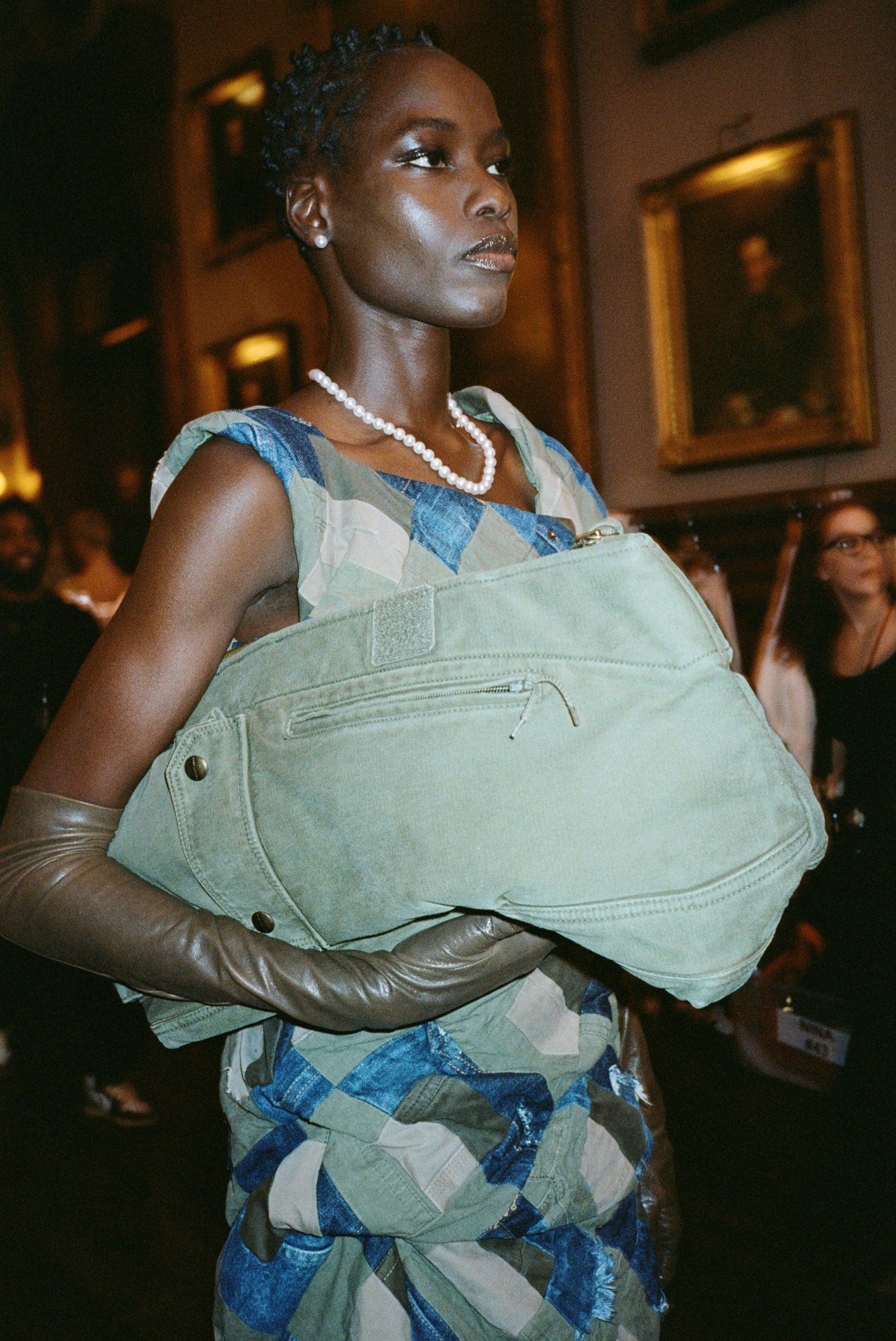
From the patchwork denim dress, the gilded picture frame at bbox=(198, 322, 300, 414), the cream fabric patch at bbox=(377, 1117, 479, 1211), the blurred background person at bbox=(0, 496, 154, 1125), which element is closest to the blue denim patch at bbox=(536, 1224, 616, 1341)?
the patchwork denim dress

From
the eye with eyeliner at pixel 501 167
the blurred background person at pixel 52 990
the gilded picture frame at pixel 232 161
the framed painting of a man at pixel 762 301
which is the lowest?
the blurred background person at pixel 52 990

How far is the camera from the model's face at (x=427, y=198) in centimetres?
97

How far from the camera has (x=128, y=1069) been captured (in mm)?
3084

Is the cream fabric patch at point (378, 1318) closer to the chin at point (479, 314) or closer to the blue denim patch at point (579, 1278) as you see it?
the blue denim patch at point (579, 1278)

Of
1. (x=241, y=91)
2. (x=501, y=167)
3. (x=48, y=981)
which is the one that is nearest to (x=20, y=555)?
(x=48, y=981)

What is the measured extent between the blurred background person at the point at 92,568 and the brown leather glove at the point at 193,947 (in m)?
2.68

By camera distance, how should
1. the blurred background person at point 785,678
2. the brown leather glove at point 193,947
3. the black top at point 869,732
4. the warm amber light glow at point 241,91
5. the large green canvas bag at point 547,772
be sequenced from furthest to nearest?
the warm amber light glow at point 241,91
the blurred background person at point 785,678
the black top at point 869,732
the brown leather glove at point 193,947
the large green canvas bag at point 547,772

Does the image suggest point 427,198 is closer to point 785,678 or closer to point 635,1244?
point 635,1244

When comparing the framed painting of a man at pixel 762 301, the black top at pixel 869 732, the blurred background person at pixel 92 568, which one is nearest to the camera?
the framed painting of a man at pixel 762 301

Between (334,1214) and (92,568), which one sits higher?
(92,568)

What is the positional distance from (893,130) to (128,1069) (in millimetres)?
3249

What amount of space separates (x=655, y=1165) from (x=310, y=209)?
1177 mm

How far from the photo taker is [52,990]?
3250mm

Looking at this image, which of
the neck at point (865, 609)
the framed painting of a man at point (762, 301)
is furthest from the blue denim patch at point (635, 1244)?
the framed painting of a man at point (762, 301)
